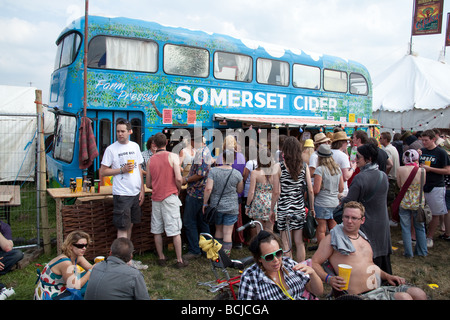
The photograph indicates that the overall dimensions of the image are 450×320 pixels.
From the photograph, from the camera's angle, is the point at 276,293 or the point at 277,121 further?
the point at 277,121

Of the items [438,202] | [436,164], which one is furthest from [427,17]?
[438,202]

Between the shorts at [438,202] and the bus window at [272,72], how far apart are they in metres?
5.23

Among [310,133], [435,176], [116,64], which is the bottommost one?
[435,176]

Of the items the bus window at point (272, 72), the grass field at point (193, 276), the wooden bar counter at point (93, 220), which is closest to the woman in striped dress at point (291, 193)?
the grass field at point (193, 276)

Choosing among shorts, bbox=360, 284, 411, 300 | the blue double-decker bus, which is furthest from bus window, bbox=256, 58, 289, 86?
shorts, bbox=360, 284, 411, 300

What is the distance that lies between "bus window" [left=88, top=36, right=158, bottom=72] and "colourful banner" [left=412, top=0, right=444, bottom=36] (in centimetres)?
1679

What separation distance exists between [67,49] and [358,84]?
927 cm

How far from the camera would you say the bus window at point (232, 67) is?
27.4 ft

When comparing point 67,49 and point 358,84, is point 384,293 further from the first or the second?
point 358,84

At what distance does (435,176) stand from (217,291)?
4.01m

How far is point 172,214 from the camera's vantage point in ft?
15.5
